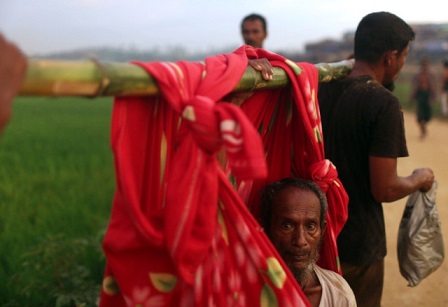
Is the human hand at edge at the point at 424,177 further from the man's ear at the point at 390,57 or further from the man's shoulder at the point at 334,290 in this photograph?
the man's shoulder at the point at 334,290

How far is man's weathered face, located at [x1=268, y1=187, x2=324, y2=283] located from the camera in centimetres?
191

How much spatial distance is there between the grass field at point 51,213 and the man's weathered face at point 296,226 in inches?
74.2

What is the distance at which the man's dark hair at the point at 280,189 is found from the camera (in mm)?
1948

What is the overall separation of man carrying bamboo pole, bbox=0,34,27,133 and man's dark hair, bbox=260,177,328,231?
1085mm

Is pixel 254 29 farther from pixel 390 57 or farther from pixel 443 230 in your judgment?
pixel 390 57

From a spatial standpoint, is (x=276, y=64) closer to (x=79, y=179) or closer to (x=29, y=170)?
(x=79, y=179)

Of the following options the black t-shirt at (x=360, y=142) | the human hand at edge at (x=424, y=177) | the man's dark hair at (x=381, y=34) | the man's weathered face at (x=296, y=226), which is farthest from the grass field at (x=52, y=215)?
the human hand at edge at (x=424, y=177)

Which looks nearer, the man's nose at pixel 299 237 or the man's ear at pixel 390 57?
the man's nose at pixel 299 237

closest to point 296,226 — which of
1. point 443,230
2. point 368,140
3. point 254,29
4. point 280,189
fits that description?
point 280,189

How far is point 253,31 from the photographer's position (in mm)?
5387

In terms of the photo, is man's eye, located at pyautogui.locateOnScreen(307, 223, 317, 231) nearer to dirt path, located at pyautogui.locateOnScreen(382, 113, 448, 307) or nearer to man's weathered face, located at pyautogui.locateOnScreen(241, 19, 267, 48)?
dirt path, located at pyautogui.locateOnScreen(382, 113, 448, 307)

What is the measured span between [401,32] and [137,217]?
1583 millimetres

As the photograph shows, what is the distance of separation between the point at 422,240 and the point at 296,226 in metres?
1.12

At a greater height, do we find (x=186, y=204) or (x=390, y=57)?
(x=390, y=57)
